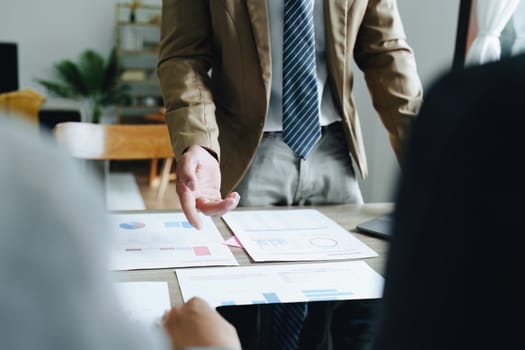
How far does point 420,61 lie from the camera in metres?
3.24

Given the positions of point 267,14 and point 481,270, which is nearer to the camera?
point 481,270

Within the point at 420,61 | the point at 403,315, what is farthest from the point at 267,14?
the point at 420,61

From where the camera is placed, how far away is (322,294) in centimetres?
79

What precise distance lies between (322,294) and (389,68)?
79cm

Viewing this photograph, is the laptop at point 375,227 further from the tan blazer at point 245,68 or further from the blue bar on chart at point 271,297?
the blue bar on chart at point 271,297

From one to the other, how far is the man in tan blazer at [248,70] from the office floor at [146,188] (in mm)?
2113

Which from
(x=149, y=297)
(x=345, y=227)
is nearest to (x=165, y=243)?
(x=149, y=297)

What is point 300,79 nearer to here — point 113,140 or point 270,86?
point 270,86

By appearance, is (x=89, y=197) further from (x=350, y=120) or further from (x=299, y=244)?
(x=350, y=120)

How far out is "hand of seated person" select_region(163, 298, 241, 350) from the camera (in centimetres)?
48

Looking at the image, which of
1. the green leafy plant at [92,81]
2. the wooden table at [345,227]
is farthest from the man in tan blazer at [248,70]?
the green leafy plant at [92,81]

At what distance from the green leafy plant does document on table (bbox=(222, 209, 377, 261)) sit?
5.53 meters

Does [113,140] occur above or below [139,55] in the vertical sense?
below

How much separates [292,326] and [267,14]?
32.6 inches
